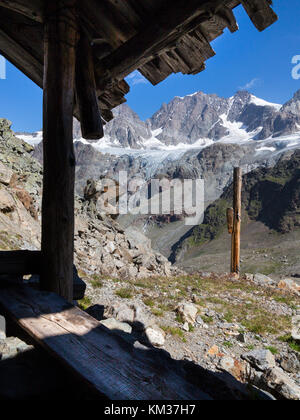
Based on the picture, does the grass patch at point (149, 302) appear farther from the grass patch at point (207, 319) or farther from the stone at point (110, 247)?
the stone at point (110, 247)

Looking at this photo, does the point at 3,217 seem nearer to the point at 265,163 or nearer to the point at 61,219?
the point at 61,219

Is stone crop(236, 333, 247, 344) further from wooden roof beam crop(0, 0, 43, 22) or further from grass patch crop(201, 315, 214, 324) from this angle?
wooden roof beam crop(0, 0, 43, 22)

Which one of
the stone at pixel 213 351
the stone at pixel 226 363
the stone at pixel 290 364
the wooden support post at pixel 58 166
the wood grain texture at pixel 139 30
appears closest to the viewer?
the wooden support post at pixel 58 166

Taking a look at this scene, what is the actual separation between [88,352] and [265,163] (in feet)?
448

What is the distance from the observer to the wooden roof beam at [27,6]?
2412 millimetres

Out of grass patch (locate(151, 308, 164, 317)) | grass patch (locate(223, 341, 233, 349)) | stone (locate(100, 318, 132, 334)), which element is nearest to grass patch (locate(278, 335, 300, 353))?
grass patch (locate(223, 341, 233, 349))

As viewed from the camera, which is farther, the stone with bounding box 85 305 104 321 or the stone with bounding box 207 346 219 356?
the stone with bounding box 207 346 219 356

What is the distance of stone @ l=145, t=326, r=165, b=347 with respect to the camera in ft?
14.2

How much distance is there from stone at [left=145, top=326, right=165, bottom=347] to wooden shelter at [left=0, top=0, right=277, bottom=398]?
255 cm

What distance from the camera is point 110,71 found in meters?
3.22

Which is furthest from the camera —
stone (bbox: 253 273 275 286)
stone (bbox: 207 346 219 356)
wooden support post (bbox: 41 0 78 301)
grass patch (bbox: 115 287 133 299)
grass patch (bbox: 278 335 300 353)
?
stone (bbox: 253 273 275 286)

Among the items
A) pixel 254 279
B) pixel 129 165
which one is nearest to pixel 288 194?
pixel 254 279

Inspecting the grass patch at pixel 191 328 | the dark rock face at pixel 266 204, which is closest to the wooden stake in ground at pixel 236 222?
the grass patch at pixel 191 328

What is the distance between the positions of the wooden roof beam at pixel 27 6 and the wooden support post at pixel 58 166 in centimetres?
22
